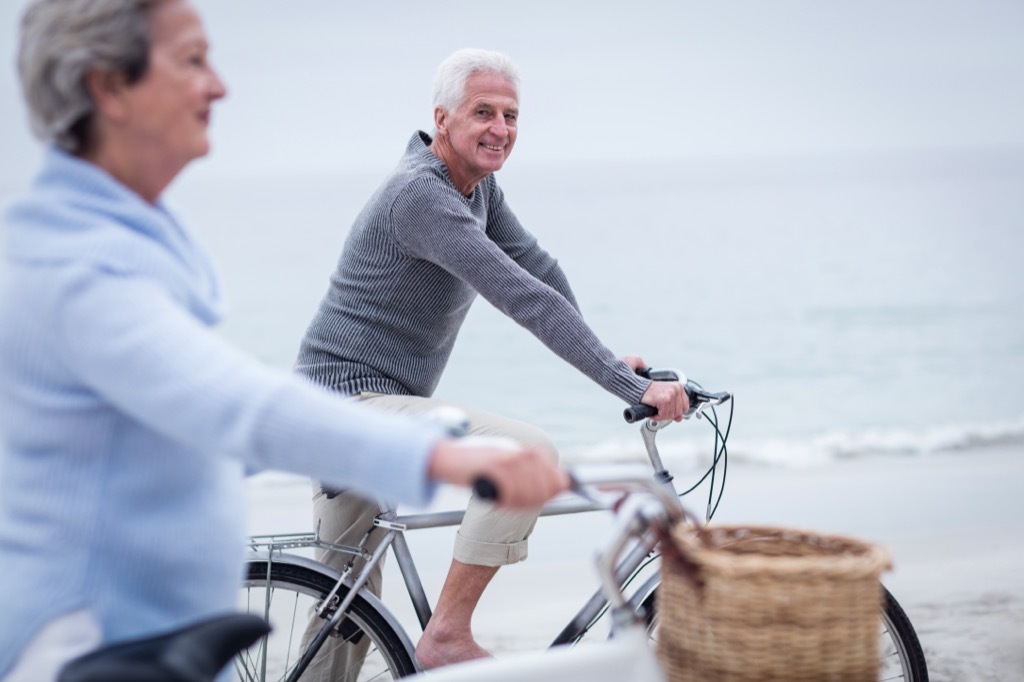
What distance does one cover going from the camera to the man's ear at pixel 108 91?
1.28 metres

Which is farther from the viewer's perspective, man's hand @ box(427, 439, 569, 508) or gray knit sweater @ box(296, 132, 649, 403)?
gray knit sweater @ box(296, 132, 649, 403)

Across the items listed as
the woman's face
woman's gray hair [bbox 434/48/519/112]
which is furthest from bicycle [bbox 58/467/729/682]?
woman's gray hair [bbox 434/48/519/112]

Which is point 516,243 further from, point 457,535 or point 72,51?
point 72,51

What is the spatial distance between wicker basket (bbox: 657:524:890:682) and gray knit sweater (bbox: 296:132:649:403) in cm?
86

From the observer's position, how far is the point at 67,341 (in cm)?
123

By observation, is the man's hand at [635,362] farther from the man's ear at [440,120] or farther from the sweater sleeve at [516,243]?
the man's ear at [440,120]

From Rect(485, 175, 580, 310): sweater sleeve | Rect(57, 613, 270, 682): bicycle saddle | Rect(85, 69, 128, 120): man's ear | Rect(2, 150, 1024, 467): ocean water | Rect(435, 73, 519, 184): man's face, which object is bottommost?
Rect(57, 613, 270, 682): bicycle saddle

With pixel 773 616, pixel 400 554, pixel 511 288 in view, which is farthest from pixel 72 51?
pixel 400 554

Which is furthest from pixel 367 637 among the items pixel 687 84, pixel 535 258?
pixel 687 84

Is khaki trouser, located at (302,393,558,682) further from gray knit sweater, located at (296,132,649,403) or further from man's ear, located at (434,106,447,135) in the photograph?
man's ear, located at (434,106,447,135)

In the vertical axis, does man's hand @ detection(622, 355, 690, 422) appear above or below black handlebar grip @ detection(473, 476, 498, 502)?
above

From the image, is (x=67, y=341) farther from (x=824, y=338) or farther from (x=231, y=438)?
(x=824, y=338)

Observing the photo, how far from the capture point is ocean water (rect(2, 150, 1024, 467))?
1147 cm

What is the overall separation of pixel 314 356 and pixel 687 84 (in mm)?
20128
